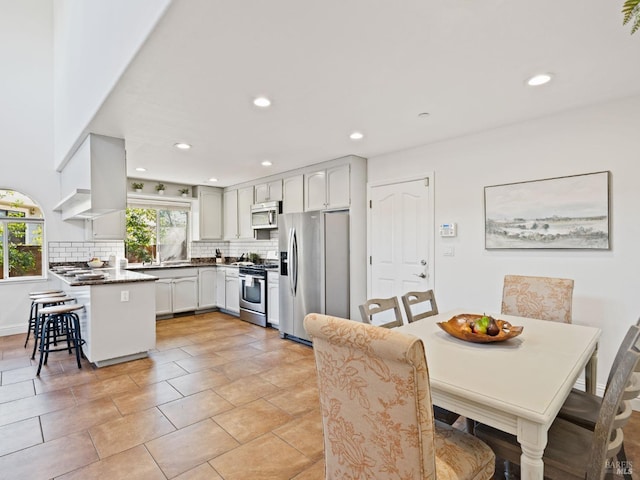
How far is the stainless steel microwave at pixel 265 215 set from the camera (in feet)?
17.4

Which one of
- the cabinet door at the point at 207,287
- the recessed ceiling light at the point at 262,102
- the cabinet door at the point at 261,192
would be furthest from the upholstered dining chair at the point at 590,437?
the cabinet door at the point at 207,287

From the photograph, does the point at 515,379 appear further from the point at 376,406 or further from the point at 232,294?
the point at 232,294

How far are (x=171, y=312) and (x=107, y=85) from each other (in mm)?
4048

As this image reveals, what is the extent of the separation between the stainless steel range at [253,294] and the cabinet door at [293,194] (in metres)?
0.99

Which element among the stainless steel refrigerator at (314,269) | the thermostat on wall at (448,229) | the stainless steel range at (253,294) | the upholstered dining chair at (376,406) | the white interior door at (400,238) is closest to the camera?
the upholstered dining chair at (376,406)

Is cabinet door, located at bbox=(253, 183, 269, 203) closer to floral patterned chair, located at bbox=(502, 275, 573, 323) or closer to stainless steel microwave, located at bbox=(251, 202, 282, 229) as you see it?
stainless steel microwave, located at bbox=(251, 202, 282, 229)

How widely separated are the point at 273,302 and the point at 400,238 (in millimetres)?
2119

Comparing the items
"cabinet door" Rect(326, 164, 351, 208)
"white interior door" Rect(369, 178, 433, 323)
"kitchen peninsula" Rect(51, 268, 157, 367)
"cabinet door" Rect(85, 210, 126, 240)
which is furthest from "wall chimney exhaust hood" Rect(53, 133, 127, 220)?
"white interior door" Rect(369, 178, 433, 323)

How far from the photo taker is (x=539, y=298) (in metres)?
2.54

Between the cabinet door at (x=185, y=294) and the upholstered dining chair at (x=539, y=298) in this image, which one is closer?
the upholstered dining chair at (x=539, y=298)

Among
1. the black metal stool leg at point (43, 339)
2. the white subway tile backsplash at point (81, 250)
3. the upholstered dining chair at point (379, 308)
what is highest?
the white subway tile backsplash at point (81, 250)

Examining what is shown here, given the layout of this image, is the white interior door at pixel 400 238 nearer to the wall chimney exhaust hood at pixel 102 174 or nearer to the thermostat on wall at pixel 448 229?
the thermostat on wall at pixel 448 229

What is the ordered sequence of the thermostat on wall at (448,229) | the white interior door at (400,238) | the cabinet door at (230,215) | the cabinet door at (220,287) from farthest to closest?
the cabinet door at (230,215), the cabinet door at (220,287), the white interior door at (400,238), the thermostat on wall at (448,229)

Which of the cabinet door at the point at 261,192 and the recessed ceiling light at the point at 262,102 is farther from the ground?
the recessed ceiling light at the point at 262,102
